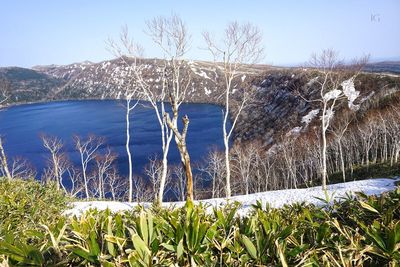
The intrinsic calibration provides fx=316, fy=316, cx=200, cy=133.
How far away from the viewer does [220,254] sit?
2592 mm

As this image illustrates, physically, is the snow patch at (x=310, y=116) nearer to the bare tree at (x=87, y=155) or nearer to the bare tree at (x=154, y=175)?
the bare tree at (x=154, y=175)

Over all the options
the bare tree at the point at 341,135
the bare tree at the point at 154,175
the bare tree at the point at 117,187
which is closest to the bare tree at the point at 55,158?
the bare tree at the point at 117,187

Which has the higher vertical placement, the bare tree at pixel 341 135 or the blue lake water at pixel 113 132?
the bare tree at pixel 341 135

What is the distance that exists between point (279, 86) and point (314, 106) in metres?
27.2

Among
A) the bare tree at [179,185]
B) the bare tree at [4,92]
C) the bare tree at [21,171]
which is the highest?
the bare tree at [4,92]

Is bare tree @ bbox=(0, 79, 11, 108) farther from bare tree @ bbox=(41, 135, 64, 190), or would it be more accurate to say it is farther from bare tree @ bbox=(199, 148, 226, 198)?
bare tree @ bbox=(199, 148, 226, 198)

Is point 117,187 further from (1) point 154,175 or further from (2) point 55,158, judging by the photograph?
(2) point 55,158

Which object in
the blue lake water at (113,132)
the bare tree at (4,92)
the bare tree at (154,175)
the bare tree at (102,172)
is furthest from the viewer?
the blue lake water at (113,132)

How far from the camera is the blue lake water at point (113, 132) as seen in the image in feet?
238

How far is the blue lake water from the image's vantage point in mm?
72500

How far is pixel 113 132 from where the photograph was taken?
96.2 m

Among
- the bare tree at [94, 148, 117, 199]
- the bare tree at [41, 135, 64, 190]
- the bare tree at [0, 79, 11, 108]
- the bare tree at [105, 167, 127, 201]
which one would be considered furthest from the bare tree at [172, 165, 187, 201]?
the bare tree at [0, 79, 11, 108]

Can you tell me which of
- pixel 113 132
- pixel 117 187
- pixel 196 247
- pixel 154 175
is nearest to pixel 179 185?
pixel 154 175

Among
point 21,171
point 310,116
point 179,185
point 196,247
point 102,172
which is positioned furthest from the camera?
point 310,116
